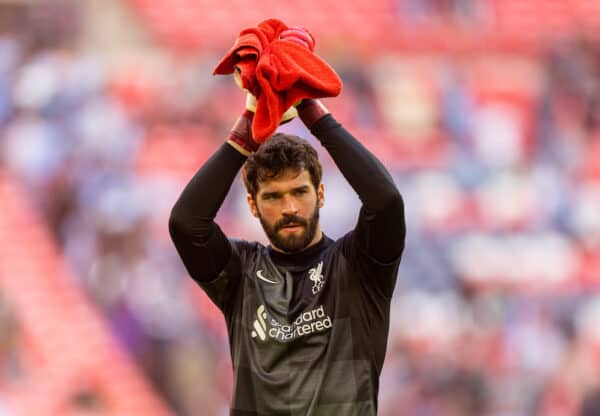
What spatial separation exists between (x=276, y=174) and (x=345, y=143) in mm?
167

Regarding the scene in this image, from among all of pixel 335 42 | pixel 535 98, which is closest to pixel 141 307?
pixel 335 42

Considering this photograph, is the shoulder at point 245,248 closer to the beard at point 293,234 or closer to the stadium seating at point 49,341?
the beard at point 293,234

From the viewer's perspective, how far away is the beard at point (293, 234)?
2416 mm

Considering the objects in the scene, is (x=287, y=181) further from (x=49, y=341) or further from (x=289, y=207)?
(x=49, y=341)

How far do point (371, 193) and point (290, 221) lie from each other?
0.19m

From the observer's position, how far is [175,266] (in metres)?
6.06

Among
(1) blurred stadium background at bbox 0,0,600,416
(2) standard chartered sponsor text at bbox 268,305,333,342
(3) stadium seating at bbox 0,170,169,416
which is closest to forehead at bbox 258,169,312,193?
(2) standard chartered sponsor text at bbox 268,305,333,342

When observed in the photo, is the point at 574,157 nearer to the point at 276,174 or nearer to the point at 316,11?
the point at 316,11

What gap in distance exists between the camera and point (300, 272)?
8.11 feet

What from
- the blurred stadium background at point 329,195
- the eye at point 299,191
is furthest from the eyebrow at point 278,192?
the blurred stadium background at point 329,195

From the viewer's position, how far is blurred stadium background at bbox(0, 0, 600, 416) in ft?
19.8

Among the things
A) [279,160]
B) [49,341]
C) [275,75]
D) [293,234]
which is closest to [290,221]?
[293,234]

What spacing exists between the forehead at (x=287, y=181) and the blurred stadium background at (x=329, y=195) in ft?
11.4

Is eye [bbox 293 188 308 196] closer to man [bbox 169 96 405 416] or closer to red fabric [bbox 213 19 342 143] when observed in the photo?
man [bbox 169 96 405 416]
